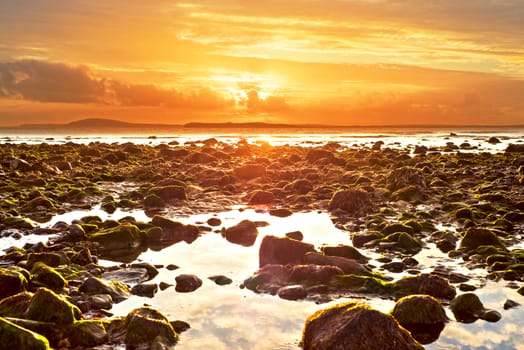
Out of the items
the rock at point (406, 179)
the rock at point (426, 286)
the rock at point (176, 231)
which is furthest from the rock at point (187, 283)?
the rock at point (406, 179)

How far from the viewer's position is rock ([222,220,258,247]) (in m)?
16.5

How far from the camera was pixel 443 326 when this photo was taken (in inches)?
369

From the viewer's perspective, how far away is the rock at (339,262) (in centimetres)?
1222

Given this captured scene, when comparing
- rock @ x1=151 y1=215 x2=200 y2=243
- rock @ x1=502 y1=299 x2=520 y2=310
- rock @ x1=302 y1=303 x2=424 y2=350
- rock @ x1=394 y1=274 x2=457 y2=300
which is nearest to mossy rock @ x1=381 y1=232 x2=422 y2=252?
rock @ x1=394 y1=274 x2=457 y2=300

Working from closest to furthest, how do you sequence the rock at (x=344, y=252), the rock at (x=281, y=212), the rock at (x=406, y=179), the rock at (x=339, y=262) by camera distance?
the rock at (x=339, y=262) < the rock at (x=344, y=252) < the rock at (x=281, y=212) < the rock at (x=406, y=179)

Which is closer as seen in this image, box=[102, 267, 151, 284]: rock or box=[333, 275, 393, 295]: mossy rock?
box=[333, 275, 393, 295]: mossy rock

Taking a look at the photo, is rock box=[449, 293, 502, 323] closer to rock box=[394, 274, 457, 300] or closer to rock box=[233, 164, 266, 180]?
rock box=[394, 274, 457, 300]

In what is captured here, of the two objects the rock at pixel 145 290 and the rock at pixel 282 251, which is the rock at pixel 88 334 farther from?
the rock at pixel 282 251

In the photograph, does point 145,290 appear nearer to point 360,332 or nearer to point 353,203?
point 360,332

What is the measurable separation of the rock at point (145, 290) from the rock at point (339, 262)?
3.92m

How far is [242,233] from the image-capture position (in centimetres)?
1698

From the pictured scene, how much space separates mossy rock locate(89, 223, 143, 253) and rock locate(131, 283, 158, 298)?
3.85m

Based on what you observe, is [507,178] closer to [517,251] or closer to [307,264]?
[517,251]

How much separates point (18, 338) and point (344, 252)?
28.0ft
